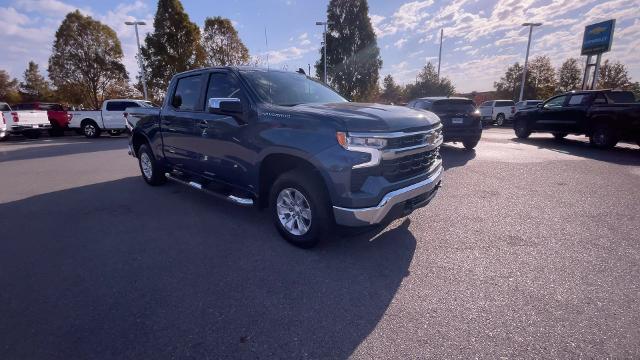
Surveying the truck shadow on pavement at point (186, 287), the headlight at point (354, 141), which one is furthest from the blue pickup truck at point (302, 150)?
the truck shadow on pavement at point (186, 287)

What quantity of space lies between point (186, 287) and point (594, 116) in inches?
506

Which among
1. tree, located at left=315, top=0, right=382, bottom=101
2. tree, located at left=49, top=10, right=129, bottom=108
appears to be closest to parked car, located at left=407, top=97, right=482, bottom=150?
tree, located at left=315, top=0, right=382, bottom=101

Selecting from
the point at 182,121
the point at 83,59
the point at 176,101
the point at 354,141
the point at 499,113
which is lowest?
the point at 354,141

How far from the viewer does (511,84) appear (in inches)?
1753

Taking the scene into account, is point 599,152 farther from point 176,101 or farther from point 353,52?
point 353,52

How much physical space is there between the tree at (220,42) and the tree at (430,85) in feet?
71.8

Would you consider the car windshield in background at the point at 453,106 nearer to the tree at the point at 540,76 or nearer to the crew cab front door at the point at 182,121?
the crew cab front door at the point at 182,121

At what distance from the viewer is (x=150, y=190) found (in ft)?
20.4

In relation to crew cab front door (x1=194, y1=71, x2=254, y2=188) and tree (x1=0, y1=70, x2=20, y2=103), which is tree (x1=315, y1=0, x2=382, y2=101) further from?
tree (x1=0, y1=70, x2=20, y2=103)

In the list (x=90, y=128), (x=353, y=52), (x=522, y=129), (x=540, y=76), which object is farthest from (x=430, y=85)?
(x=90, y=128)

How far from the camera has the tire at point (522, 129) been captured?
13.4 meters

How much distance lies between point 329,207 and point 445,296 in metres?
1.32

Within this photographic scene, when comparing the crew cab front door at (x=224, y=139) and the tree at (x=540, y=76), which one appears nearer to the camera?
the crew cab front door at (x=224, y=139)

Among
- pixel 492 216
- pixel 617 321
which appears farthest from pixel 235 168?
pixel 617 321
